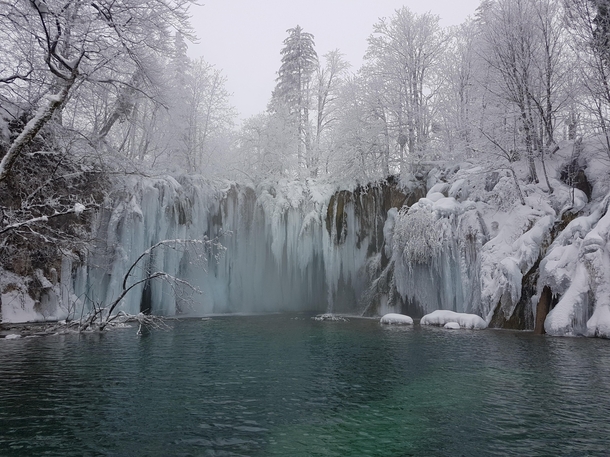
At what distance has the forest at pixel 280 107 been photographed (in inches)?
437

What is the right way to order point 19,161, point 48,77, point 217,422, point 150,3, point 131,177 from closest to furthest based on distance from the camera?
1. point 217,422
2. point 150,3
3. point 48,77
4. point 19,161
5. point 131,177

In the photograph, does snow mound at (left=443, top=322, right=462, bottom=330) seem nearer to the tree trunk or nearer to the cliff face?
the cliff face

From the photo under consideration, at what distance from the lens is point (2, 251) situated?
13.9m

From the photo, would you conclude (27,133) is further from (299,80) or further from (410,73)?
(299,80)

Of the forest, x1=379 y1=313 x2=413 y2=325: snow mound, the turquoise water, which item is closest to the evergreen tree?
the forest

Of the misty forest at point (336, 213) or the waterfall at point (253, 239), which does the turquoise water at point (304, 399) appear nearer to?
the misty forest at point (336, 213)

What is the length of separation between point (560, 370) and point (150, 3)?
514 inches

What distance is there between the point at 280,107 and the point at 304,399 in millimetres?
27588

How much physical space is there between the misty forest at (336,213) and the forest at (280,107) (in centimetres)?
15

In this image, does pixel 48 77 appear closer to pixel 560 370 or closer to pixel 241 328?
pixel 241 328

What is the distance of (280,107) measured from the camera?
102 feet

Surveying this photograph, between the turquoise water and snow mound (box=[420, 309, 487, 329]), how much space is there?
4.14m

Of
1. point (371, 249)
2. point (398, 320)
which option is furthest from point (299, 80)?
point (398, 320)

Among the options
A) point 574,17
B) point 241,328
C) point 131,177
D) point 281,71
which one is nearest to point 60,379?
point 241,328
